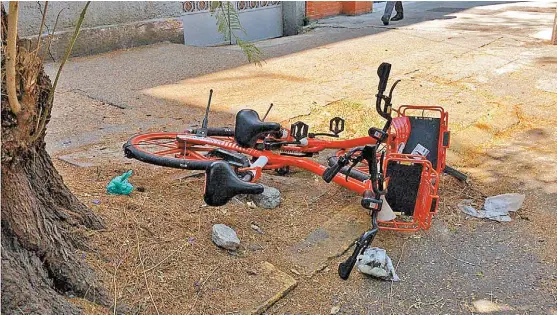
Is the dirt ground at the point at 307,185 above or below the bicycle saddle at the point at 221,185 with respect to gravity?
below

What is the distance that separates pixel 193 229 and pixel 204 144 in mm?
→ 940

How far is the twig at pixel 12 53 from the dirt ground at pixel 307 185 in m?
0.90

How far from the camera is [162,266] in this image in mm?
2734

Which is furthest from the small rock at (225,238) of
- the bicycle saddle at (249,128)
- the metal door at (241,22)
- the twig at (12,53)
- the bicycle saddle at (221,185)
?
the metal door at (241,22)

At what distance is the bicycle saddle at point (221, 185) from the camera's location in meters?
3.02

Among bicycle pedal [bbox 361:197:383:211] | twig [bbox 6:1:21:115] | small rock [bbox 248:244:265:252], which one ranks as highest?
twig [bbox 6:1:21:115]

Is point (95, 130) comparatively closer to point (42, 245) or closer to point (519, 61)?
point (42, 245)

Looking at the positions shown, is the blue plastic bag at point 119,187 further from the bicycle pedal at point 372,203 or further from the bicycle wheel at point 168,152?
the bicycle pedal at point 372,203

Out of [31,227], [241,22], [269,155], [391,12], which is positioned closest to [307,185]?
[269,155]

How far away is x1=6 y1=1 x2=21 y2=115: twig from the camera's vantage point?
1753 mm

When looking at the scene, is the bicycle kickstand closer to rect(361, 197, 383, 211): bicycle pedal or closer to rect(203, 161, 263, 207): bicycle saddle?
rect(361, 197, 383, 211): bicycle pedal

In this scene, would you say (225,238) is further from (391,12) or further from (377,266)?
(391,12)

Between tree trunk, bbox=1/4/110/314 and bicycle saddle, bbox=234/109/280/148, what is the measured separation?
4.83 ft

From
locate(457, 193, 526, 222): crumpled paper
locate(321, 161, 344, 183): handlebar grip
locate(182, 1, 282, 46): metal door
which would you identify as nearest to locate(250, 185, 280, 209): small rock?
locate(321, 161, 344, 183): handlebar grip
